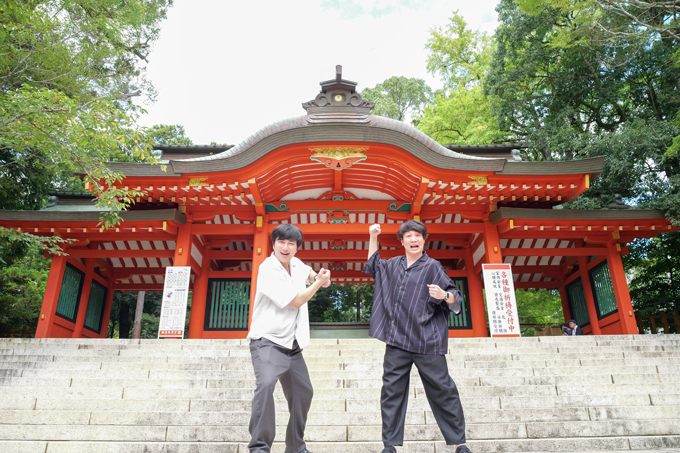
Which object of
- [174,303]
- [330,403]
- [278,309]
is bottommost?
[330,403]

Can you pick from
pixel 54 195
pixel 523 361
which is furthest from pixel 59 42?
pixel 523 361

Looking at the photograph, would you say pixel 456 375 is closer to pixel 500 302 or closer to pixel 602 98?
pixel 500 302

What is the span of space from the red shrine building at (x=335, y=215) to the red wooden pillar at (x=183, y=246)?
2 centimetres

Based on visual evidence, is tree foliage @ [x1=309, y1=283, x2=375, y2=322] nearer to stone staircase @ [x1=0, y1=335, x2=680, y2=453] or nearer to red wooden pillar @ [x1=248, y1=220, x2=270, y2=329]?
red wooden pillar @ [x1=248, y1=220, x2=270, y2=329]

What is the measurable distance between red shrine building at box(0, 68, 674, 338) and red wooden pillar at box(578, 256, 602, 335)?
3 centimetres

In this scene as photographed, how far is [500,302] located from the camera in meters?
8.63

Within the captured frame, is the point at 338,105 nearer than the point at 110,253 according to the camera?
Yes

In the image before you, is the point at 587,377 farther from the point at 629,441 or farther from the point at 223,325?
the point at 223,325

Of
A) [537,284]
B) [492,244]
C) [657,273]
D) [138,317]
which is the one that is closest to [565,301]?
[537,284]

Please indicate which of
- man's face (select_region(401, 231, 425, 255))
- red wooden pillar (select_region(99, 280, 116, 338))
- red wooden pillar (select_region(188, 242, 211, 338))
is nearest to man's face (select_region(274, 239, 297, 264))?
man's face (select_region(401, 231, 425, 255))

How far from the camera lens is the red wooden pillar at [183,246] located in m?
9.26

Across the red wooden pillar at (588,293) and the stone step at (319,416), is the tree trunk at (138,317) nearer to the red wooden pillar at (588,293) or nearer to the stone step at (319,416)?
the stone step at (319,416)

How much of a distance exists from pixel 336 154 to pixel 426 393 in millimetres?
6310

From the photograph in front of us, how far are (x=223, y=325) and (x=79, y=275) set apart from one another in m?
3.73
